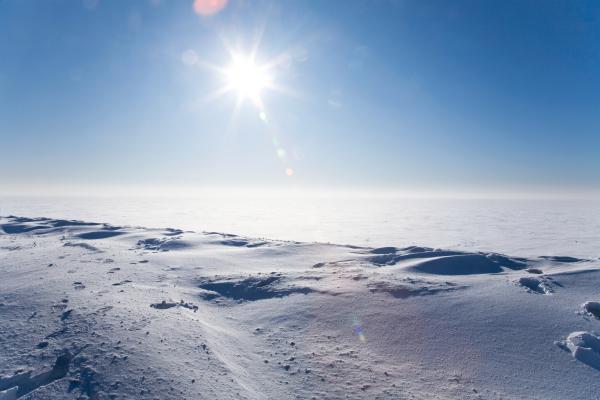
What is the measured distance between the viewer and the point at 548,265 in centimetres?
1461

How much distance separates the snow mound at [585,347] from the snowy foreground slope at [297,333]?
2cm

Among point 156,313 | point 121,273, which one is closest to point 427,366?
point 156,313

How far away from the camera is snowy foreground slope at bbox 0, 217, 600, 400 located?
19.2ft

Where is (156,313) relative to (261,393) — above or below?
above

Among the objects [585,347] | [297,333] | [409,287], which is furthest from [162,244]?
[585,347]

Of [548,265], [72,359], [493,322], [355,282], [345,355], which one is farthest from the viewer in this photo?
[548,265]

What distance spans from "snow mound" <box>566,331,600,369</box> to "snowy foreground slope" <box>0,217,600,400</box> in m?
0.02

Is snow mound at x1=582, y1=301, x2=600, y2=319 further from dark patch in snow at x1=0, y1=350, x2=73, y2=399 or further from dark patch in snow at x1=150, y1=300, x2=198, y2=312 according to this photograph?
dark patch in snow at x1=0, y1=350, x2=73, y2=399

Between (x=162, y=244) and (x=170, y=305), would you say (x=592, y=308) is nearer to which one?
(x=170, y=305)

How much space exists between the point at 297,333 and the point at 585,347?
6.04 m

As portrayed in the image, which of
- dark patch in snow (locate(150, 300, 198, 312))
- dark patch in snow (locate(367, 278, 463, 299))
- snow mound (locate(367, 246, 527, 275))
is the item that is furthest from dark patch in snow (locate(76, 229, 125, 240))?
dark patch in snow (locate(367, 278, 463, 299))

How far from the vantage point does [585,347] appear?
6.89 meters

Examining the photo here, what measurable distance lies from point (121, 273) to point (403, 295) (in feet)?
34.0

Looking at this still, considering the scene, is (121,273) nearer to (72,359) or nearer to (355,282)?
(72,359)
